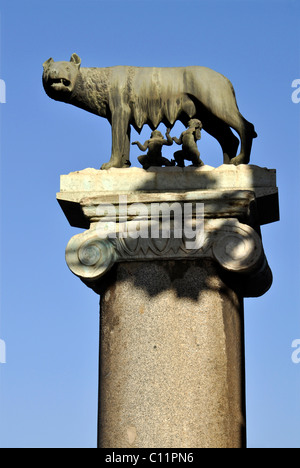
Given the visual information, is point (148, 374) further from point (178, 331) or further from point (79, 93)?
point (79, 93)

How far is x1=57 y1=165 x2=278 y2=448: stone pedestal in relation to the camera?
7781mm

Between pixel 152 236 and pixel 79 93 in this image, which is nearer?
pixel 152 236

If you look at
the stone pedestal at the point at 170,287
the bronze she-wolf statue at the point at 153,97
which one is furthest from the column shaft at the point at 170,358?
the bronze she-wolf statue at the point at 153,97

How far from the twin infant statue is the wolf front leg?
0.52ft

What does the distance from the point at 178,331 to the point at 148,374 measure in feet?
1.52

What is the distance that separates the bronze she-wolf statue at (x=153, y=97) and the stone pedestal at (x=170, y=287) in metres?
0.59

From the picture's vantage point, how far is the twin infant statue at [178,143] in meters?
8.78

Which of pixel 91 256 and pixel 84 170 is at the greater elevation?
pixel 84 170

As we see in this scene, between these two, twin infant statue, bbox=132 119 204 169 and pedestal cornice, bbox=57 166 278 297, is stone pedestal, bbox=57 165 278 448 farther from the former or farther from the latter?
twin infant statue, bbox=132 119 204 169

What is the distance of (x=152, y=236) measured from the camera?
8398mm

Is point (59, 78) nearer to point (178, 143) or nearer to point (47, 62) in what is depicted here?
point (47, 62)
